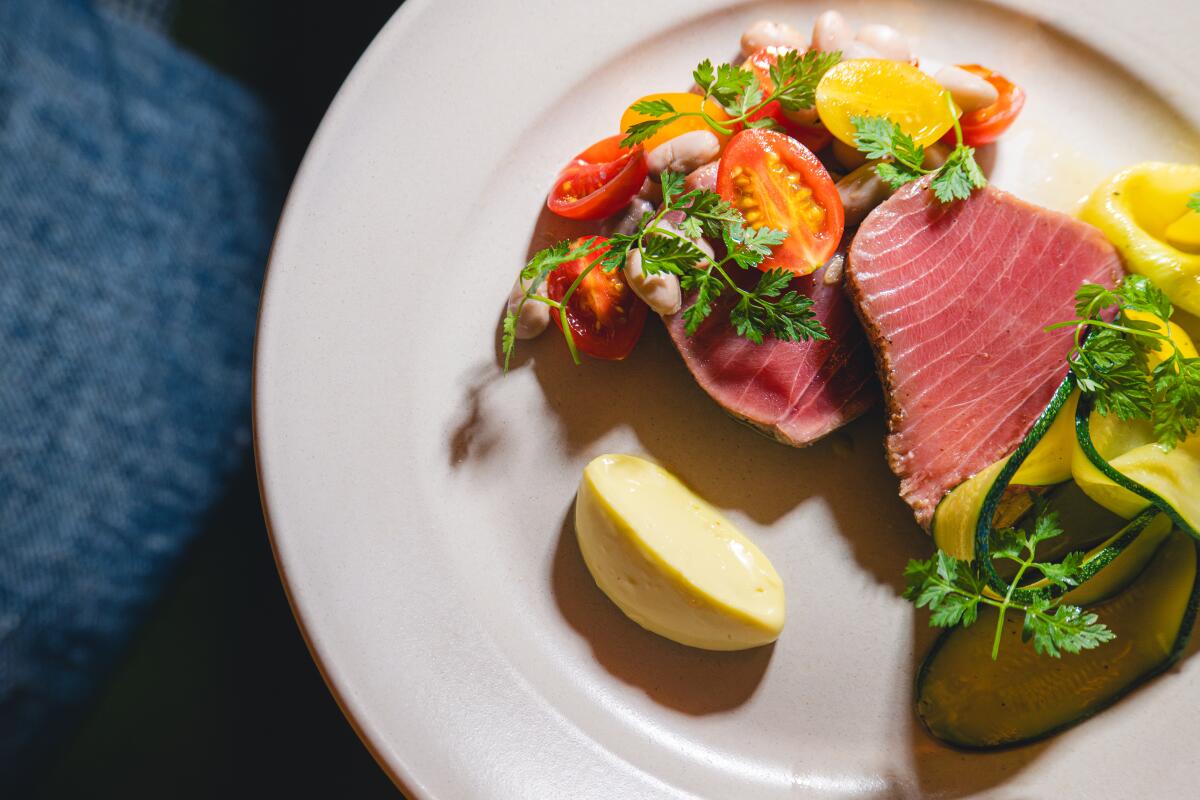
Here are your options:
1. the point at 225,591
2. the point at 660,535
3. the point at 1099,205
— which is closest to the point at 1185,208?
the point at 1099,205

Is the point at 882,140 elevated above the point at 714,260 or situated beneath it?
elevated above

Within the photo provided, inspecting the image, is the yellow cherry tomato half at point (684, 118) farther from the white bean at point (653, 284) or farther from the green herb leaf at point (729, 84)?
the white bean at point (653, 284)

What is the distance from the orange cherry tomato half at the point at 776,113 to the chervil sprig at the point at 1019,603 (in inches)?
41.9

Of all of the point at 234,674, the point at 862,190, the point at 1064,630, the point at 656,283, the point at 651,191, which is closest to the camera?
the point at 1064,630

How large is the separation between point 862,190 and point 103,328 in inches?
77.9

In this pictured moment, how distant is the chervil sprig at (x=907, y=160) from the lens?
6.29ft

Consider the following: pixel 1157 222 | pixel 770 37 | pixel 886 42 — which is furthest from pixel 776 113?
pixel 1157 222

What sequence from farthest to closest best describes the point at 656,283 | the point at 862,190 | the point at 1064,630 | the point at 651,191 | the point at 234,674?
the point at 234,674 < the point at 651,191 < the point at 862,190 < the point at 656,283 < the point at 1064,630

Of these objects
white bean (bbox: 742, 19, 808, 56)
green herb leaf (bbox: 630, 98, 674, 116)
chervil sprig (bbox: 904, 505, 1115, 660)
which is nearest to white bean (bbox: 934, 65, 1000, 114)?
white bean (bbox: 742, 19, 808, 56)

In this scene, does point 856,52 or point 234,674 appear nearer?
point 856,52

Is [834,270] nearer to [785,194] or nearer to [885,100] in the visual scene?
[785,194]

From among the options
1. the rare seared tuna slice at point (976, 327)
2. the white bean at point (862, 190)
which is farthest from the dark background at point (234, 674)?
the rare seared tuna slice at point (976, 327)

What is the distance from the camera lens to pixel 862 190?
2.02 metres

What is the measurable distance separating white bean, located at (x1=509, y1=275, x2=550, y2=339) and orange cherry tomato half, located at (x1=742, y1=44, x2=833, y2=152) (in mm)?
704
